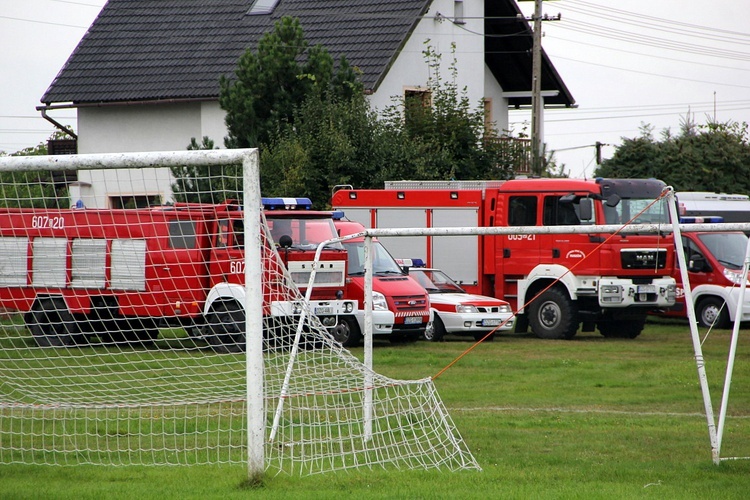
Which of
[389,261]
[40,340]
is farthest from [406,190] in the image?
[40,340]

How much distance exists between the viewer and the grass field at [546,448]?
7.05m

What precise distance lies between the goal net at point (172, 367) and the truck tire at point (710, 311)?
33.7 ft

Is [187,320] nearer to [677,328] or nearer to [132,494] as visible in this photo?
[132,494]

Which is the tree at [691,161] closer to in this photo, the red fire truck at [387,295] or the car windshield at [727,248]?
the car windshield at [727,248]

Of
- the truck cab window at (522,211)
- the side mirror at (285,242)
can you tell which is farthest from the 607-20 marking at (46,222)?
the truck cab window at (522,211)

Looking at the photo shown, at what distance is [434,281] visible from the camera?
19.8m

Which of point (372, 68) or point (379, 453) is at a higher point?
point (372, 68)

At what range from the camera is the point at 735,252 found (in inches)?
817

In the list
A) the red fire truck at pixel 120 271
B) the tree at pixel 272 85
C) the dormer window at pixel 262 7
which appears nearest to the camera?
the red fire truck at pixel 120 271

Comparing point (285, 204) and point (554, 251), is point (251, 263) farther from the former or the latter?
point (554, 251)

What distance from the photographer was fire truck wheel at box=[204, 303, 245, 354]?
10.3 meters

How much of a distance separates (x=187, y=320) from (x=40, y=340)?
2.29 meters

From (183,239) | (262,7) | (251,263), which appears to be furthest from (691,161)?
(251,263)

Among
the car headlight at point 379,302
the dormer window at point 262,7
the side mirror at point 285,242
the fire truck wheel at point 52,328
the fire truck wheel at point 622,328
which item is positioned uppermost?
the dormer window at point 262,7
